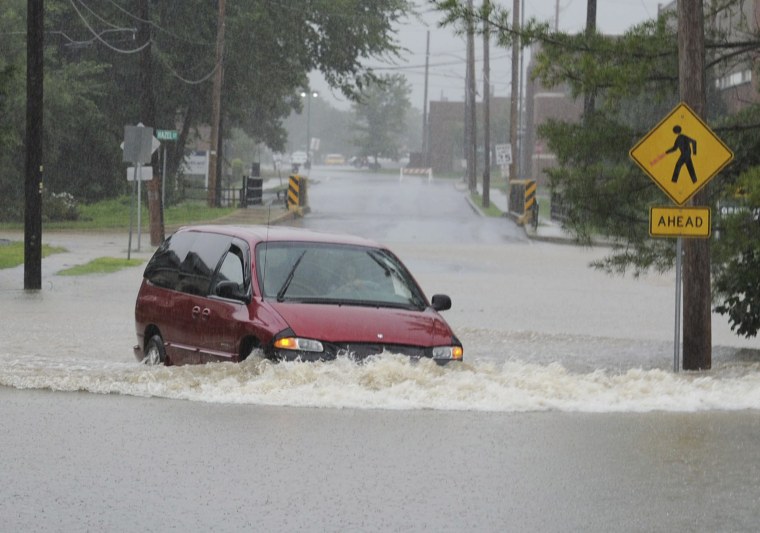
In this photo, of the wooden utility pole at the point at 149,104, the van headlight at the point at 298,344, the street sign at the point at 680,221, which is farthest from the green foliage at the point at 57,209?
the van headlight at the point at 298,344

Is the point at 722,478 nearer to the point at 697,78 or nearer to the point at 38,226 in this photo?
the point at 697,78

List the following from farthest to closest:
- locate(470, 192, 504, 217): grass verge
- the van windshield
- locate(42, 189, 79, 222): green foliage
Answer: locate(470, 192, 504, 217): grass verge → locate(42, 189, 79, 222): green foliage → the van windshield

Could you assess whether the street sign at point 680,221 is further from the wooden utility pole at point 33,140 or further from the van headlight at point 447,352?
the wooden utility pole at point 33,140

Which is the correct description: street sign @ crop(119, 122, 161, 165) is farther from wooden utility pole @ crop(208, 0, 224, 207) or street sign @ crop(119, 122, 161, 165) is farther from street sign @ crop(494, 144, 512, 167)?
street sign @ crop(494, 144, 512, 167)

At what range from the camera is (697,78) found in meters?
15.7

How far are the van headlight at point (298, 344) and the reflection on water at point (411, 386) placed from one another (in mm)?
154

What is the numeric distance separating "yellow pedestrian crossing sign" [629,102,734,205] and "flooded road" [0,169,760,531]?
2035 mm

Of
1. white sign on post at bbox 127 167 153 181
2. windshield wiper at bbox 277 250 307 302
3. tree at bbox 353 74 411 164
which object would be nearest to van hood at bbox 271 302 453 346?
windshield wiper at bbox 277 250 307 302

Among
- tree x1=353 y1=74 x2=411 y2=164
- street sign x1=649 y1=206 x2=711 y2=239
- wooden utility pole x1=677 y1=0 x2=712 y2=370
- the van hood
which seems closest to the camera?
the van hood

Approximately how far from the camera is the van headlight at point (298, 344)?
11953 mm

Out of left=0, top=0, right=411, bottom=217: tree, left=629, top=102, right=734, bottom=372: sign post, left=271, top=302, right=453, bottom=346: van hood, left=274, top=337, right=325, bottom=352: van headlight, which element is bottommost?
left=274, top=337, right=325, bottom=352: van headlight

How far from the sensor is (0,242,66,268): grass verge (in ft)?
104

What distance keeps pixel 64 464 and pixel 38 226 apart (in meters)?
17.3

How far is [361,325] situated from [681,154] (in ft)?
15.1
